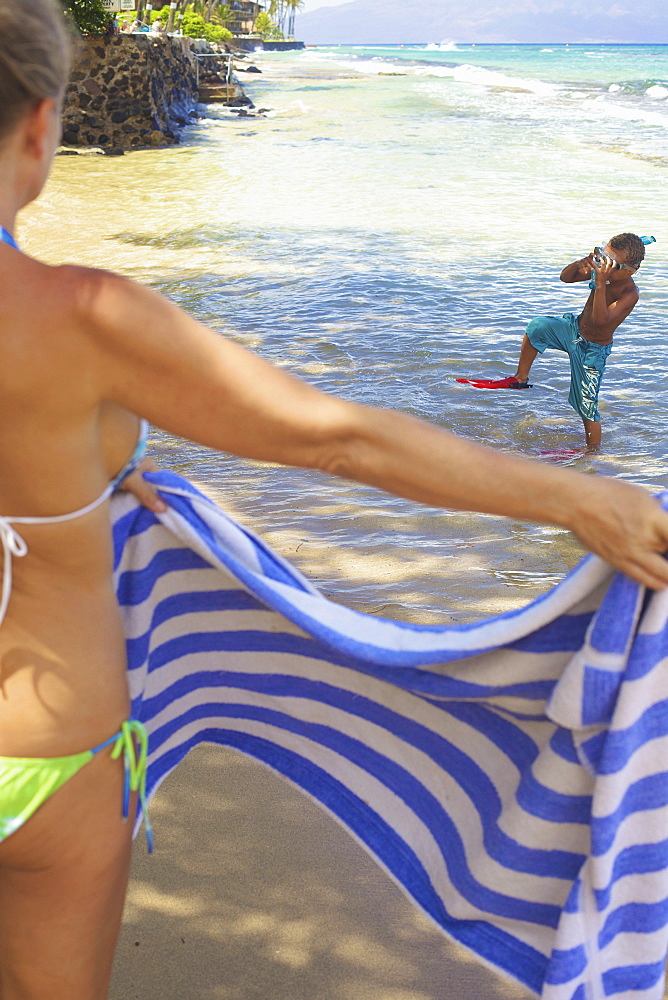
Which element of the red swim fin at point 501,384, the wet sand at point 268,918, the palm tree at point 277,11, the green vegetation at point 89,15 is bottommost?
the wet sand at point 268,918

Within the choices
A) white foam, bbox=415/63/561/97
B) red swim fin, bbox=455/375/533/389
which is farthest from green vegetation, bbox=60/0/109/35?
white foam, bbox=415/63/561/97

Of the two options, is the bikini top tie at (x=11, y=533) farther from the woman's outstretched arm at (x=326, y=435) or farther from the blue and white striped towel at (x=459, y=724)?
the blue and white striped towel at (x=459, y=724)

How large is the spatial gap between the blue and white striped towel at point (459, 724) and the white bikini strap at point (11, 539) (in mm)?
341

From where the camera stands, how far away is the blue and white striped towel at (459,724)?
129 cm

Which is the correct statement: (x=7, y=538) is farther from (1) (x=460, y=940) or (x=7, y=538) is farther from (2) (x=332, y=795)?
(1) (x=460, y=940)

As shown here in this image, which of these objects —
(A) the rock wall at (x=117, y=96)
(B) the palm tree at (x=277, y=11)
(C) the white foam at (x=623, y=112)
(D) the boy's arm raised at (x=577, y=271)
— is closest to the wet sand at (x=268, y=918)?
(D) the boy's arm raised at (x=577, y=271)

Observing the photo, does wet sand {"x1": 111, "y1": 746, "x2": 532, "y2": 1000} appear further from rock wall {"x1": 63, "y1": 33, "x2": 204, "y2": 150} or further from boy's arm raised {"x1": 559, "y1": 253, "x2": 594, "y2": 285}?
rock wall {"x1": 63, "y1": 33, "x2": 204, "y2": 150}

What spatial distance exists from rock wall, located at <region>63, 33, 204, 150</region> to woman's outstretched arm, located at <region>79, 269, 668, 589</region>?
2063 centimetres

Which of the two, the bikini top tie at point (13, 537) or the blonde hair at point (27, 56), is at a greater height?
the blonde hair at point (27, 56)

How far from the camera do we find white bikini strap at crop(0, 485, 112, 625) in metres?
1.20

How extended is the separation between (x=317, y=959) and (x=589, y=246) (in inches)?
404

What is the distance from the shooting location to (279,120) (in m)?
26.9

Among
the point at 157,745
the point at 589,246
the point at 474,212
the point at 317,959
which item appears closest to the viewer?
the point at 157,745

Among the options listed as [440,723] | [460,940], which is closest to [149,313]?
[440,723]
